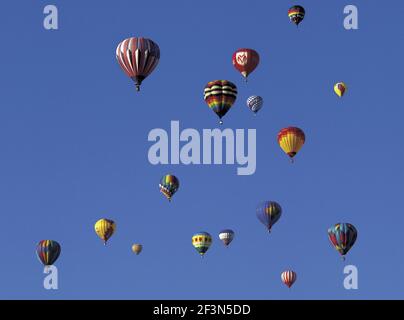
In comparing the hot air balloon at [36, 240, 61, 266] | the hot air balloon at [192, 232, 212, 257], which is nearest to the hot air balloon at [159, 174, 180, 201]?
the hot air balloon at [192, 232, 212, 257]

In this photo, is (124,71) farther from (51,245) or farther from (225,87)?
(51,245)

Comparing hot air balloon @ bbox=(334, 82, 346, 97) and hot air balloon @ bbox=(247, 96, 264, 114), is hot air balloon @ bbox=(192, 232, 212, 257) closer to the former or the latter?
hot air balloon @ bbox=(247, 96, 264, 114)

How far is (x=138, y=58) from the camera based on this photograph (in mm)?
87375

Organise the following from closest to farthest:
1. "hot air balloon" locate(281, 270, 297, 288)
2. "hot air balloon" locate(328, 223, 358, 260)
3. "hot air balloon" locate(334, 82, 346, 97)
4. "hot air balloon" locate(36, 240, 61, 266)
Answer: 1. "hot air balloon" locate(328, 223, 358, 260)
2. "hot air balloon" locate(36, 240, 61, 266)
3. "hot air balloon" locate(281, 270, 297, 288)
4. "hot air balloon" locate(334, 82, 346, 97)

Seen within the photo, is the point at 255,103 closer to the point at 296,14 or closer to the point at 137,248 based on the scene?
the point at 296,14

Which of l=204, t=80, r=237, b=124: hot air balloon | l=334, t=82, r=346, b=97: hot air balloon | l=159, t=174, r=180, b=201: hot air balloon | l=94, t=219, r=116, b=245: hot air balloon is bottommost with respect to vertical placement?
l=94, t=219, r=116, b=245: hot air balloon

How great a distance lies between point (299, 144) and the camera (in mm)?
97875

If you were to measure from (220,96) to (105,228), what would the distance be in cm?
1848

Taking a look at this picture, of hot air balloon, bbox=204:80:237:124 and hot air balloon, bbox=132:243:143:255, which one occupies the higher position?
hot air balloon, bbox=204:80:237:124

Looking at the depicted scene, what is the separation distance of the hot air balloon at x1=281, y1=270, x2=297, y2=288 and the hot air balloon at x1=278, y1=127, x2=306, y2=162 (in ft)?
48.3

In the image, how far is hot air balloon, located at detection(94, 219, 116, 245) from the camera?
343 feet

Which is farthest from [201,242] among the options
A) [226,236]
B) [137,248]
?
[137,248]

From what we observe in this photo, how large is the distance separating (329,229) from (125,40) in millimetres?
20575
